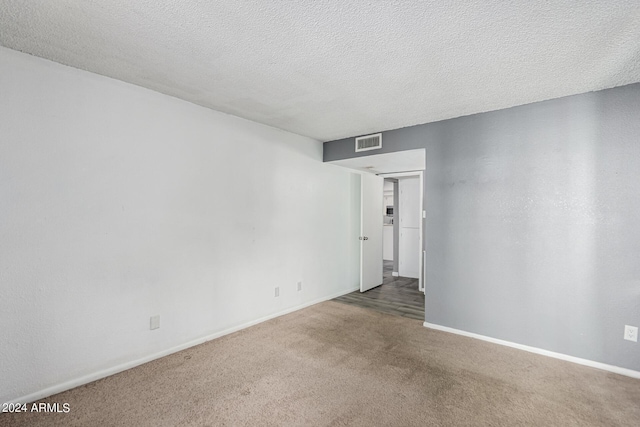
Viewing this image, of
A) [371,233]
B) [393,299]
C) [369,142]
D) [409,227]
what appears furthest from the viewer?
[409,227]

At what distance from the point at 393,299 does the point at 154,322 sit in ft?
11.4

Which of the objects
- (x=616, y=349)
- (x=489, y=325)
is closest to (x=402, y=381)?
(x=489, y=325)

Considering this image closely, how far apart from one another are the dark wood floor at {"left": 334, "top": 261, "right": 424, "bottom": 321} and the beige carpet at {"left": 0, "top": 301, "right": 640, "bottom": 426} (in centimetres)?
100

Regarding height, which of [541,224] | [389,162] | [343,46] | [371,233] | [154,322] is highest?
[343,46]

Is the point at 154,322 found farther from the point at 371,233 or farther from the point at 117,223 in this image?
the point at 371,233

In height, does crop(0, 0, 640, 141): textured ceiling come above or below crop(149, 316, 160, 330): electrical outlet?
above

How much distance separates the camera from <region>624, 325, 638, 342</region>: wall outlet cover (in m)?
2.47

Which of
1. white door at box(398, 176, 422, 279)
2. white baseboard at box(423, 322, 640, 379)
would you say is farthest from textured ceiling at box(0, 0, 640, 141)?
white door at box(398, 176, 422, 279)

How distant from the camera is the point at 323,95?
2846 millimetres

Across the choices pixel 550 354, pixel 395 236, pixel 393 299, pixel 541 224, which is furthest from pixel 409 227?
pixel 550 354

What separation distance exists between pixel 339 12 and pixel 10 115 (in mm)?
2398

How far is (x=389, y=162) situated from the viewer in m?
4.58

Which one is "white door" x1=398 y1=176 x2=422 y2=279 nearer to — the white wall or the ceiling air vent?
the ceiling air vent

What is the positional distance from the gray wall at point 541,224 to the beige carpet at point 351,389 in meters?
0.38
